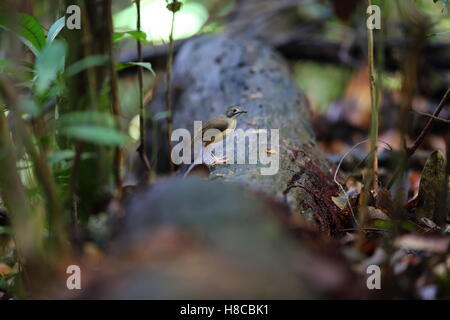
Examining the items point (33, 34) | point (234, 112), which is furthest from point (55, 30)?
point (234, 112)

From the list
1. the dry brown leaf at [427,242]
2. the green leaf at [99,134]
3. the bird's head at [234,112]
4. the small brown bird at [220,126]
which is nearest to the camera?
the green leaf at [99,134]

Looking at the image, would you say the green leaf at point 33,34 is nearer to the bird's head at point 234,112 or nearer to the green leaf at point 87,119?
the green leaf at point 87,119

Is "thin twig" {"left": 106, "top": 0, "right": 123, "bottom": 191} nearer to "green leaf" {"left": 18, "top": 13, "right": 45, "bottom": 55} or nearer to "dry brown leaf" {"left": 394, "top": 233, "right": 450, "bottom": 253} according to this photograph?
"green leaf" {"left": 18, "top": 13, "right": 45, "bottom": 55}

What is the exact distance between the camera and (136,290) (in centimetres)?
183

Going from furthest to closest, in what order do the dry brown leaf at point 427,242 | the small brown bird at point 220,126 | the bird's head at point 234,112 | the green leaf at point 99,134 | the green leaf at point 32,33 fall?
the bird's head at point 234,112
the small brown bird at point 220,126
the green leaf at point 32,33
the dry brown leaf at point 427,242
the green leaf at point 99,134

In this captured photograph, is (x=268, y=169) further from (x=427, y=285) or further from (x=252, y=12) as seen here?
(x=252, y=12)

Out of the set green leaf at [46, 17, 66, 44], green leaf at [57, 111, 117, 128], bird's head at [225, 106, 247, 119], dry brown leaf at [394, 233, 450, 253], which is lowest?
dry brown leaf at [394, 233, 450, 253]

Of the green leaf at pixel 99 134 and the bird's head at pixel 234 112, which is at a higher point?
the bird's head at pixel 234 112

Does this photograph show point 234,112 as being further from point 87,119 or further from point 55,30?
point 87,119

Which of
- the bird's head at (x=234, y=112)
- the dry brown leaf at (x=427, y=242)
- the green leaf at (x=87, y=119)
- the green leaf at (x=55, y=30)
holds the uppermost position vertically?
the bird's head at (x=234, y=112)

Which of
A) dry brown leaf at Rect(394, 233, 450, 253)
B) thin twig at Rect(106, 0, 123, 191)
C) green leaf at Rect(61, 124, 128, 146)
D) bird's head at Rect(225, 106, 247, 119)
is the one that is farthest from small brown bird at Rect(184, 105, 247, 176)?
green leaf at Rect(61, 124, 128, 146)

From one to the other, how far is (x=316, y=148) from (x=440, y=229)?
1344 millimetres

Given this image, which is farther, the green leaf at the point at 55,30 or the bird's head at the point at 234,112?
the bird's head at the point at 234,112

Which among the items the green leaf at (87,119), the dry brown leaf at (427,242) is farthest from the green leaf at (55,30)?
the dry brown leaf at (427,242)
